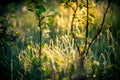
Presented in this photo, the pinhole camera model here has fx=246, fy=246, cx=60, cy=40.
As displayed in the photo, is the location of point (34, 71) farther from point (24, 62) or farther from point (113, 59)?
point (113, 59)

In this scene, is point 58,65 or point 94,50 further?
point 94,50

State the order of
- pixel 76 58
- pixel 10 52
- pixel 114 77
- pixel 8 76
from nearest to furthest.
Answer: pixel 114 77 < pixel 76 58 < pixel 8 76 < pixel 10 52

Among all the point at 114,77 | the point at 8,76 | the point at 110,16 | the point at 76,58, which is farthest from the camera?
the point at 110,16

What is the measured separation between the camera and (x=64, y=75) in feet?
9.07

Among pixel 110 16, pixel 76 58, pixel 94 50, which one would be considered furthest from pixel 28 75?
pixel 110 16

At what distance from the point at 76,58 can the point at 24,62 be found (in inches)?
24.8

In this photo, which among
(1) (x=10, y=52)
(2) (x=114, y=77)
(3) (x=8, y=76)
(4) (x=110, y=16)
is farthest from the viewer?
(4) (x=110, y=16)

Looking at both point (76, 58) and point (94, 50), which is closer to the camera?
point (76, 58)

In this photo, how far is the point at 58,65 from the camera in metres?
2.86

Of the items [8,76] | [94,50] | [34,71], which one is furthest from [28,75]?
[94,50]

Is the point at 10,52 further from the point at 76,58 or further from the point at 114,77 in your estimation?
the point at 114,77

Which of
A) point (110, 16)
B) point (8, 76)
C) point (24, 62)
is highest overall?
point (110, 16)

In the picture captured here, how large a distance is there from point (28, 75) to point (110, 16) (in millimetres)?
2199

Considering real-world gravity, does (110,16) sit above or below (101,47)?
above
